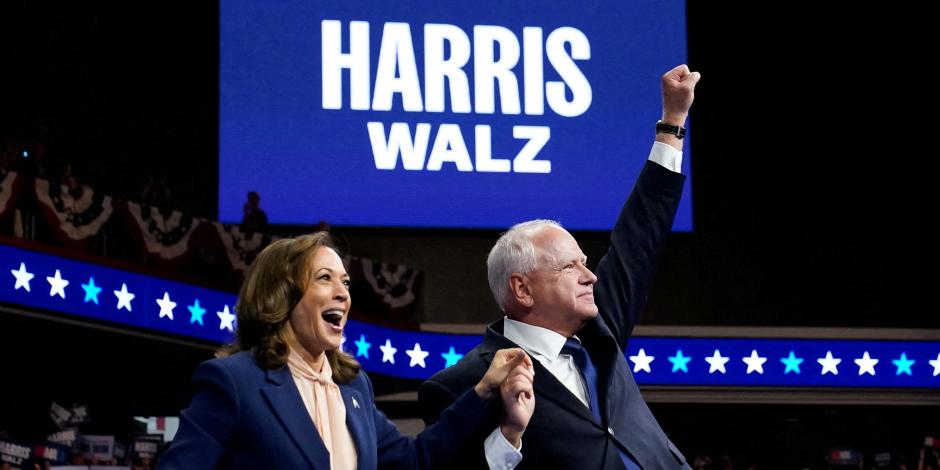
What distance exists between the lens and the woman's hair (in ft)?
8.59

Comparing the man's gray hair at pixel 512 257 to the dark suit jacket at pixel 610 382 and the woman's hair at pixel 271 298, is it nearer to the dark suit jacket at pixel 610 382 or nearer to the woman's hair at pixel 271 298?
the dark suit jacket at pixel 610 382

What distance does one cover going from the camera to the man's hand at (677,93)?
3406 mm

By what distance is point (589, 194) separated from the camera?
508 inches

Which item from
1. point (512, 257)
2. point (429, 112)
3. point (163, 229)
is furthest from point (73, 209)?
point (512, 257)

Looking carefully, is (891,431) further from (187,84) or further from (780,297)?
(187,84)

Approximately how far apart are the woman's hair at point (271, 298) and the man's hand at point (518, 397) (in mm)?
454

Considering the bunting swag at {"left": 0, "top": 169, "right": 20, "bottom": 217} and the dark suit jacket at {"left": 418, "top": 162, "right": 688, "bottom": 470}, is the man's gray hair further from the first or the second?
the bunting swag at {"left": 0, "top": 169, "right": 20, "bottom": 217}

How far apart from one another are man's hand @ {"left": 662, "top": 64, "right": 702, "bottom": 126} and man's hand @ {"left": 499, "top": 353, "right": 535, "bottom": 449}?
3.01ft

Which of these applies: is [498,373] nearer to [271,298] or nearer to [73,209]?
[271,298]

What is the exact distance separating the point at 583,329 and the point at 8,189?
623cm

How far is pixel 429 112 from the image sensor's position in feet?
41.3

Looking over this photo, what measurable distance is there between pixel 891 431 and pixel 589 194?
4.03 metres

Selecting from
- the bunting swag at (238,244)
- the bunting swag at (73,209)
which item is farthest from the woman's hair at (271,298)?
the bunting swag at (238,244)

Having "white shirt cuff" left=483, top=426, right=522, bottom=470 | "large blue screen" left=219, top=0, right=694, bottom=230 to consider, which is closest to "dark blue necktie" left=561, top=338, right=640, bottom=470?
"white shirt cuff" left=483, top=426, right=522, bottom=470
